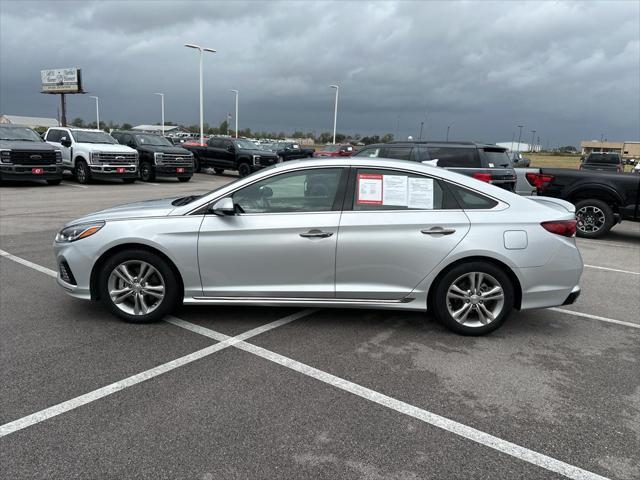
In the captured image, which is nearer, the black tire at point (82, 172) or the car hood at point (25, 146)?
the car hood at point (25, 146)

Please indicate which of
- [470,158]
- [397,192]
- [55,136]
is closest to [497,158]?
[470,158]

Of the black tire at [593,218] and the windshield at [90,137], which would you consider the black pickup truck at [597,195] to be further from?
the windshield at [90,137]

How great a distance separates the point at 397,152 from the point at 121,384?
8650mm

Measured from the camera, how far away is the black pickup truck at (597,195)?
9.84m

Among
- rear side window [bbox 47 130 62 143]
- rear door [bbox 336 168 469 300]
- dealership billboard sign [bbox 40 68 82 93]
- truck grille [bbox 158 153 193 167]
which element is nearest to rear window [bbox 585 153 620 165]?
truck grille [bbox 158 153 193 167]

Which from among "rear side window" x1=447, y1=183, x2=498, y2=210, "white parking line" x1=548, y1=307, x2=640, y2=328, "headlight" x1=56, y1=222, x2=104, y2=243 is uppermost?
"rear side window" x1=447, y1=183, x2=498, y2=210

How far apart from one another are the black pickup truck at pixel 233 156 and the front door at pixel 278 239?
19.1 meters

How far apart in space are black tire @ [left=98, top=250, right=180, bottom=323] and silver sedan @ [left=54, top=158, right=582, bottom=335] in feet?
0.04

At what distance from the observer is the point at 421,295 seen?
14.6 feet

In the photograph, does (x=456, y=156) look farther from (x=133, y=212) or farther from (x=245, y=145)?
(x=245, y=145)

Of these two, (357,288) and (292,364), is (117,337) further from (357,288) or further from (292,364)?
(357,288)

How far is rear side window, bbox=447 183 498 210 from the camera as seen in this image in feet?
14.7

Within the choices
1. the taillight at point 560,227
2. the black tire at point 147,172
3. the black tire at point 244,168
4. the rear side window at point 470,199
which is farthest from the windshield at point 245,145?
the taillight at point 560,227

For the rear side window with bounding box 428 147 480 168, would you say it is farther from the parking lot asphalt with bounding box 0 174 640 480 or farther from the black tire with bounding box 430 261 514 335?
the black tire with bounding box 430 261 514 335
